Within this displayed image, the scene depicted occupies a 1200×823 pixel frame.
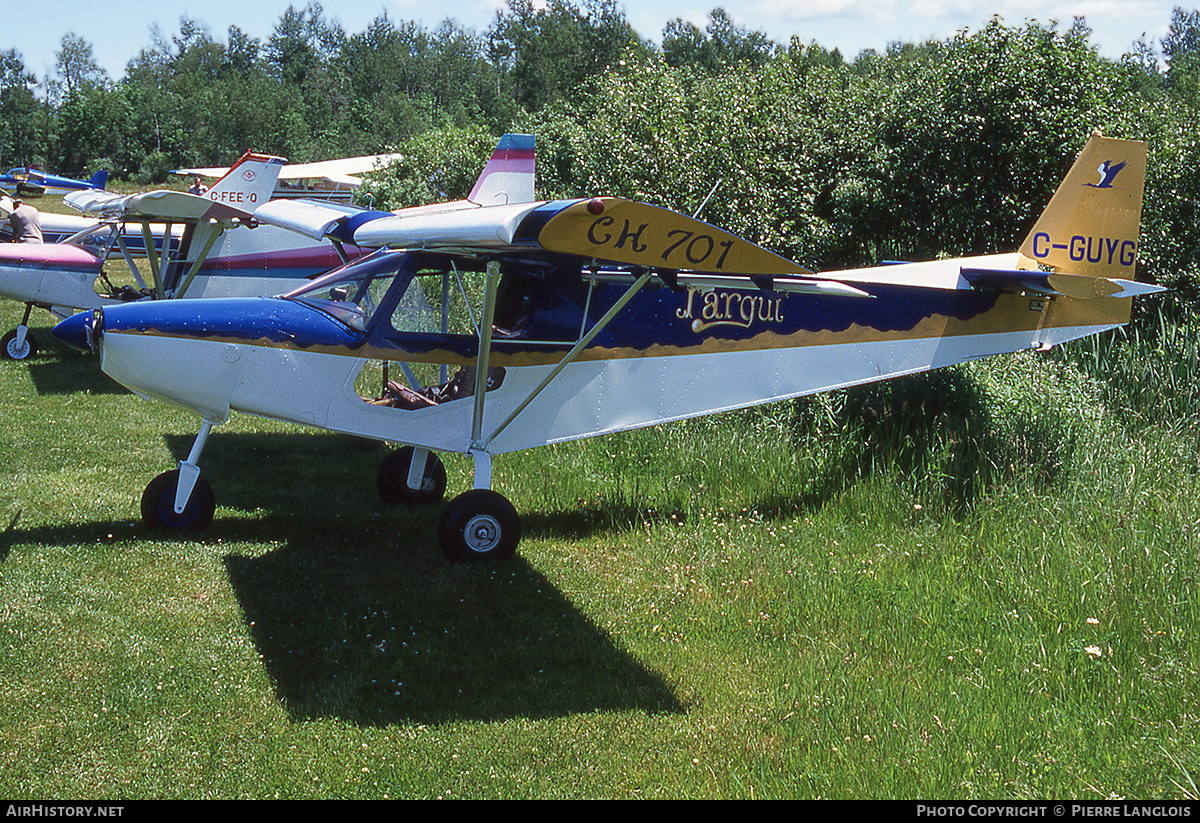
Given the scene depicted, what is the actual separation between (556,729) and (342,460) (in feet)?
16.9

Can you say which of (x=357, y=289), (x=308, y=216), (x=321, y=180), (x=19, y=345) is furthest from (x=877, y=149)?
(x=321, y=180)

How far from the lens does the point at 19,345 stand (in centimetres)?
1338

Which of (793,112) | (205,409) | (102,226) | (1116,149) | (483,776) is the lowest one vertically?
(483,776)

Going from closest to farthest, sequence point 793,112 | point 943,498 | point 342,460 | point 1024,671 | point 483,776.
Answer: point 483,776 < point 1024,671 < point 943,498 < point 342,460 < point 793,112

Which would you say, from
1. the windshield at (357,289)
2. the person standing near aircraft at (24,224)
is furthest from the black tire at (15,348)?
the windshield at (357,289)

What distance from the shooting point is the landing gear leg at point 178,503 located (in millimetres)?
6559

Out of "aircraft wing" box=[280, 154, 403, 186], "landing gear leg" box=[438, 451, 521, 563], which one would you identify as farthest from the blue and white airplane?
"landing gear leg" box=[438, 451, 521, 563]

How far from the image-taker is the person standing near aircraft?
14.9 m

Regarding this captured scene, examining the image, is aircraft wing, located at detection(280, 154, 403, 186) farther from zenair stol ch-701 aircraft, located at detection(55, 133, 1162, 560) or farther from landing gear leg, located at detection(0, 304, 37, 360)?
zenair stol ch-701 aircraft, located at detection(55, 133, 1162, 560)

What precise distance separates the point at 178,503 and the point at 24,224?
11.1 metres

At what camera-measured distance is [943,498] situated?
284 inches

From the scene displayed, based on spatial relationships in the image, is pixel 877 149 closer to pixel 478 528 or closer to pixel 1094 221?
pixel 1094 221
